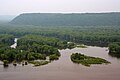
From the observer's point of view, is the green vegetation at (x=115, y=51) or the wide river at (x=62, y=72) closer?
the wide river at (x=62, y=72)

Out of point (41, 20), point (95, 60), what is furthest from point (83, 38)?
point (41, 20)

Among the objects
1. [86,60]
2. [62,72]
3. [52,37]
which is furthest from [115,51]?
[52,37]

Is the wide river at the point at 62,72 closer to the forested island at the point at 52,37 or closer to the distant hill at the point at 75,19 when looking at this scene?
the forested island at the point at 52,37

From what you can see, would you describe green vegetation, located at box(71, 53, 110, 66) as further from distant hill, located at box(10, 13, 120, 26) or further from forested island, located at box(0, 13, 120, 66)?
distant hill, located at box(10, 13, 120, 26)

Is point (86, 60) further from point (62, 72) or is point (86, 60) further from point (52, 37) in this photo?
point (52, 37)

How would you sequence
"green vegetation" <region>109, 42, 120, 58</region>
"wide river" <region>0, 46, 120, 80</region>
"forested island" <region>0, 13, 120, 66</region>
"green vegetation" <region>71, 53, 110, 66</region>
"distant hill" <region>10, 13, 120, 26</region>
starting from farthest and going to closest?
"distant hill" <region>10, 13, 120, 26</region> → "green vegetation" <region>109, 42, 120, 58</region> → "forested island" <region>0, 13, 120, 66</region> → "green vegetation" <region>71, 53, 110, 66</region> → "wide river" <region>0, 46, 120, 80</region>

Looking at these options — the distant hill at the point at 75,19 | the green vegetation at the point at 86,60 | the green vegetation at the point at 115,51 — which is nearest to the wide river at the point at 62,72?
the green vegetation at the point at 86,60

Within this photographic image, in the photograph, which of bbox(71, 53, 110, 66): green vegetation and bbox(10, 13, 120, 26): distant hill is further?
bbox(10, 13, 120, 26): distant hill

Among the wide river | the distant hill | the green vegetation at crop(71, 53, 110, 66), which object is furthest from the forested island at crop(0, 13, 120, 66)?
the green vegetation at crop(71, 53, 110, 66)

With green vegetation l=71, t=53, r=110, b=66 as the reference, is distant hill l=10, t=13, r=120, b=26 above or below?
below
